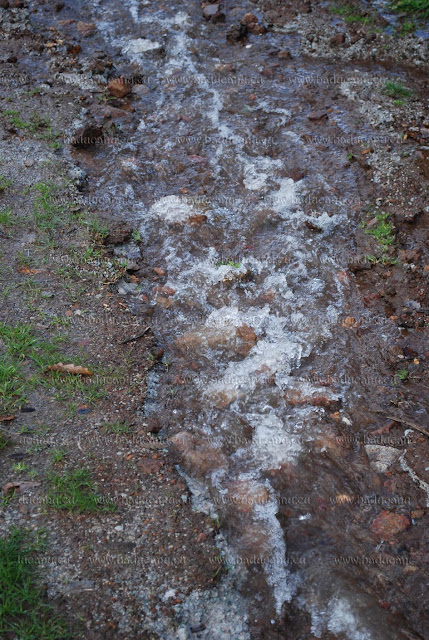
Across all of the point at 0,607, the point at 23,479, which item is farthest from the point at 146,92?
the point at 0,607

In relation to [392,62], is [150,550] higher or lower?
lower

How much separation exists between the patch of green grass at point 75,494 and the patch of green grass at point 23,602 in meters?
0.28

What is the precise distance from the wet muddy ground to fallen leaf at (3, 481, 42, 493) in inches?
0.4

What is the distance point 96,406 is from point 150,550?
99 cm

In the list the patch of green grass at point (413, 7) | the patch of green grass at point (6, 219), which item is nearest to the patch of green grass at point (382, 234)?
the patch of green grass at point (6, 219)

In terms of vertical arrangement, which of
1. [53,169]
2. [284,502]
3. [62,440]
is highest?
[53,169]

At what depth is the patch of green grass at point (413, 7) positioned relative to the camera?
7164mm

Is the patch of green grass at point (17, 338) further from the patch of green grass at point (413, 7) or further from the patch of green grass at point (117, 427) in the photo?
the patch of green grass at point (413, 7)

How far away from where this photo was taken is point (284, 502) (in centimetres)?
324

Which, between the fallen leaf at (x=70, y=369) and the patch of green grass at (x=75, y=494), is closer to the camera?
the patch of green grass at (x=75, y=494)

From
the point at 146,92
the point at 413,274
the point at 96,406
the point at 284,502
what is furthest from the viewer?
the point at 146,92

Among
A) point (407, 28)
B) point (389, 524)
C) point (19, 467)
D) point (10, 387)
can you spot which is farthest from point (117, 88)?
point (389, 524)

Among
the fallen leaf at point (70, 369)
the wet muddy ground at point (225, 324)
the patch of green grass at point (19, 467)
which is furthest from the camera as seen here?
the fallen leaf at point (70, 369)

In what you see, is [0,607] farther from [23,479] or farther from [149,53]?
[149,53]
